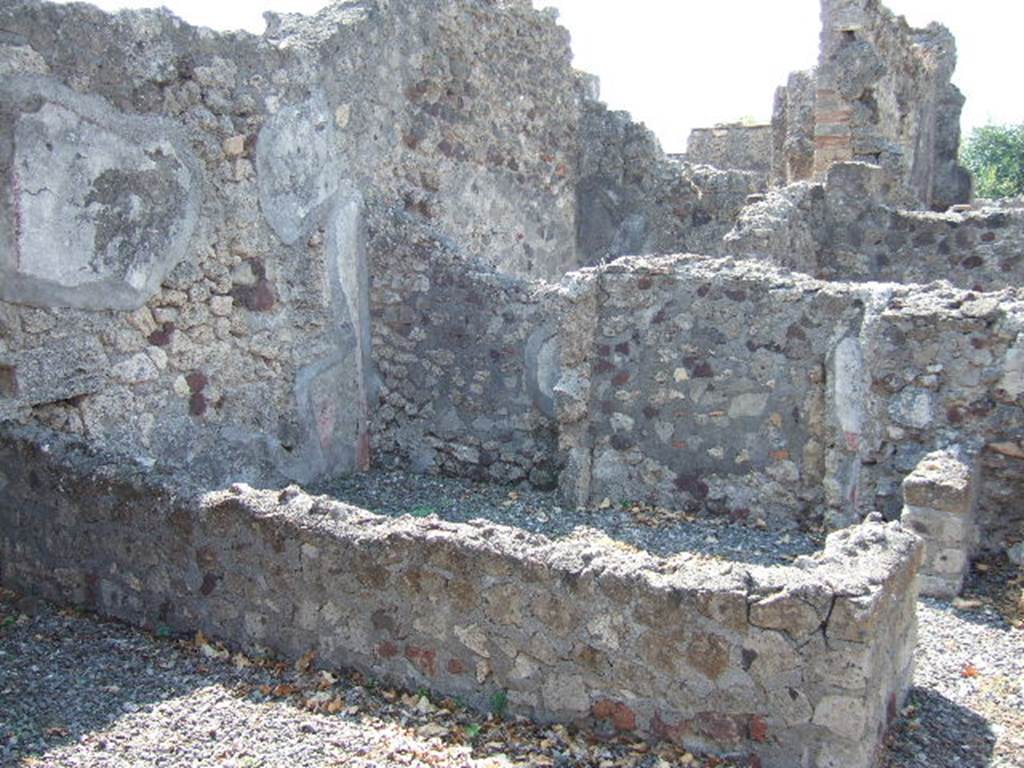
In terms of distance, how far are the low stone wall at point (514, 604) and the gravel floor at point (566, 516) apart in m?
1.90

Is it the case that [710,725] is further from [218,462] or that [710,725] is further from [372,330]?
[372,330]

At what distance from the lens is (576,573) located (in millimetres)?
3664

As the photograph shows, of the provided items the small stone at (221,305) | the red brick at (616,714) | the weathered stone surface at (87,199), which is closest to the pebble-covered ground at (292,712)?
the red brick at (616,714)

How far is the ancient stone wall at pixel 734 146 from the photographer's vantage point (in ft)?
68.3

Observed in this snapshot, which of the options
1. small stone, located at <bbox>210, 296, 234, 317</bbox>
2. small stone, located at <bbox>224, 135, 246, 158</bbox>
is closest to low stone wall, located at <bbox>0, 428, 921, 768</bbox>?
small stone, located at <bbox>210, 296, 234, 317</bbox>

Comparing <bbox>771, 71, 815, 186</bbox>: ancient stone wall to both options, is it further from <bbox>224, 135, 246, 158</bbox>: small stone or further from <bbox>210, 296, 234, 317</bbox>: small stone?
<bbox>210, 296, 234, 317</bbox>: small stone

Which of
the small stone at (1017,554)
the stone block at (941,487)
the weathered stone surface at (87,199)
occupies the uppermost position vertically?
the weathered stone surface at (87,199)

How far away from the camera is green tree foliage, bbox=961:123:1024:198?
30078mm

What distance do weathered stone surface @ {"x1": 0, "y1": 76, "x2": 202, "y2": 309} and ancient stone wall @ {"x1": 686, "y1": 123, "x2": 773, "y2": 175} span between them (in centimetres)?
1598

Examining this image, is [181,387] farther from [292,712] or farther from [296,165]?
[292,712]

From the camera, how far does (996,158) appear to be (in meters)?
31.4

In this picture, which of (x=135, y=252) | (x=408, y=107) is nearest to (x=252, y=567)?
(x=135, y=252)

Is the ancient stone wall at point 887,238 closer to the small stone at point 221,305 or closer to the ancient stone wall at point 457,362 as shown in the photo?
the ancient stone wall at point 457,362

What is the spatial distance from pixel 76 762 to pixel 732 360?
4.05 metres
